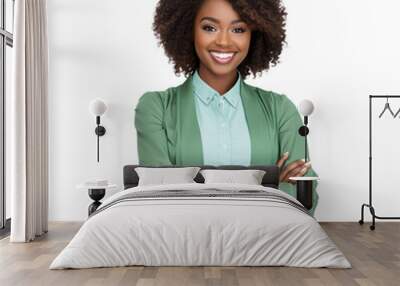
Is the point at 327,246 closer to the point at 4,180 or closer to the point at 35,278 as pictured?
the point at 35,278

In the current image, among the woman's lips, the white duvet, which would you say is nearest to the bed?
the white duvet

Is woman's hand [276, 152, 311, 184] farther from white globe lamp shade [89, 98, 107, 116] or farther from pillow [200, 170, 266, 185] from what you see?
white globe lamp shade [89, 98, 107, 116]

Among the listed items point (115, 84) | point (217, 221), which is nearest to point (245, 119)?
point (115, 84)

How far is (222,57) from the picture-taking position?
23.1 feet

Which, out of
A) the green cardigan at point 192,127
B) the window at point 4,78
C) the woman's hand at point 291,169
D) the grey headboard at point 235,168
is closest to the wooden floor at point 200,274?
the window at point 4,78

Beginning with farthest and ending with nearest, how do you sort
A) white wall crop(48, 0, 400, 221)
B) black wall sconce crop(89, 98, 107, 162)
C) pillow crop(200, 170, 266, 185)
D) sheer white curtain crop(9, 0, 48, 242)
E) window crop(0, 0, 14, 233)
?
white wall crop(48, 0, 400, 221)
black wall sconce crop(89, 98, 107, 162)
window crop(0, 0, 14, 233)
pillow crop(200, 170, 266, 185)
sheer white curtain crop(9, 0, 48, 242)

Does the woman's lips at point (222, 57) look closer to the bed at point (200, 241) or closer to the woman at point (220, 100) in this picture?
the woman at point (220, 100)

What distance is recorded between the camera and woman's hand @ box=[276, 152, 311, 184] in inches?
279

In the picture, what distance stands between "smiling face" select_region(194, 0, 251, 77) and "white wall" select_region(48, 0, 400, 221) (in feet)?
1.49

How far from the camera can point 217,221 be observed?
4613mm

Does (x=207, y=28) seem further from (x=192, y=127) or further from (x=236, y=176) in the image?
(x=236, y=176)

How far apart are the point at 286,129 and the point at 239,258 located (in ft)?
9.36

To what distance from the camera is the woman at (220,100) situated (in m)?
6.98

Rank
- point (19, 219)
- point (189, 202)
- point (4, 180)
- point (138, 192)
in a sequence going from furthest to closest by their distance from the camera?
point (4, 180) → point (19, 219) → point (138, 192) → point (189, 202)
